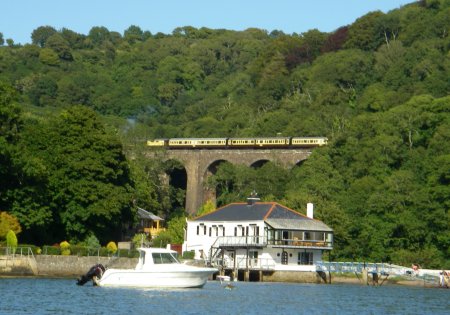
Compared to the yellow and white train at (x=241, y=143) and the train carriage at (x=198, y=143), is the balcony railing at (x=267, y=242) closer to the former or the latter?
the yellow and white train at (x=241, y=143)

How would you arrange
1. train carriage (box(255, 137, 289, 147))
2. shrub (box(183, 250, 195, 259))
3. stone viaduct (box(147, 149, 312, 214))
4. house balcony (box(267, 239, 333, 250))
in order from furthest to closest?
stone viaduct (box(147, 149, 312, 214)), train carriage (box(255, 137, 289, 147)), shrub (box(183, 250, 195, 259)), house balcony (box(267, 239, 333, 250))

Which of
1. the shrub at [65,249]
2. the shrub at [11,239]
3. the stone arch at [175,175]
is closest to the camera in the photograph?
the shrub at [11,239]

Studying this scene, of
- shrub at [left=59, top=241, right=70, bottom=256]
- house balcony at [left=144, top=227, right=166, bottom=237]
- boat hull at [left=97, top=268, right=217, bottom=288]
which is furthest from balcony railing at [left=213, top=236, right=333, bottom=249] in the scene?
house balcony at [left=144, top=227, right=166, bottom=237]

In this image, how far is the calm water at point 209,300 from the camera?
180 feet

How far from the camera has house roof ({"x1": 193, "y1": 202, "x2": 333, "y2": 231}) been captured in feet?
302

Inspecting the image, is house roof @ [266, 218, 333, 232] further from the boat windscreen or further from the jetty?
the boat windscreen

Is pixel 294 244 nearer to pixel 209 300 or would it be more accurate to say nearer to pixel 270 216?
pixel 270 216

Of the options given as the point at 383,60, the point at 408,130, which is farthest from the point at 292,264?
the point at 383,60

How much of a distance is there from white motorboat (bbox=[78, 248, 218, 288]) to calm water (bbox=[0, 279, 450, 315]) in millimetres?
929

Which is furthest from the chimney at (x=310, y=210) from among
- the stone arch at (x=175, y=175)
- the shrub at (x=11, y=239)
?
the stone arch at (x=175, y=175)

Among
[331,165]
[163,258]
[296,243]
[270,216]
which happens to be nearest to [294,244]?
[296,243]

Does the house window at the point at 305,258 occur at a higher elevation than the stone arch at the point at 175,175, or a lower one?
lower

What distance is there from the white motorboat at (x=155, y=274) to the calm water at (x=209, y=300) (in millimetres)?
929

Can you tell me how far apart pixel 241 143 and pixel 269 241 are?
5754 cm
